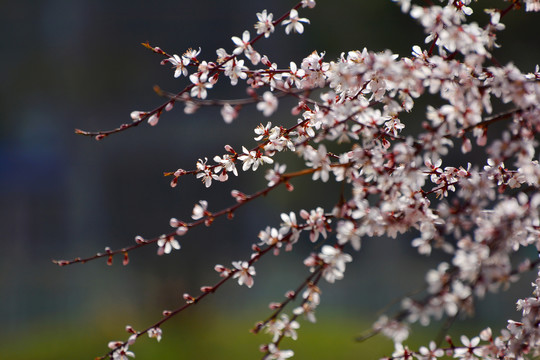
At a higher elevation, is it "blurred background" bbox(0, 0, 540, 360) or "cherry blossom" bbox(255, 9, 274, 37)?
"blurred background" bbox(0, 0, 540, 360)

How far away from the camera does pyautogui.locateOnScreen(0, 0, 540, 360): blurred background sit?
4.25 m

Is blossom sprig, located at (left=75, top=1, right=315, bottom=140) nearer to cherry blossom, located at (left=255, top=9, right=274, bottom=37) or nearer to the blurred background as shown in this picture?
cherry blossom, located at (left=255, top=9, right=274, bottom=37)

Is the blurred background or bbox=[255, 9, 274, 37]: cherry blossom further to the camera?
the blurred background

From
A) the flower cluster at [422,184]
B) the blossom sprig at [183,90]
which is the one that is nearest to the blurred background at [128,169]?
the blossom sprig at [183,90]

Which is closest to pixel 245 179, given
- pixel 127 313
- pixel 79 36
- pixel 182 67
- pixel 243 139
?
pixel 243 139

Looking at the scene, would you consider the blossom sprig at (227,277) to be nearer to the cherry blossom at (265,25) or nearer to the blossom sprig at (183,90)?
the blossom sprig at (183,90)

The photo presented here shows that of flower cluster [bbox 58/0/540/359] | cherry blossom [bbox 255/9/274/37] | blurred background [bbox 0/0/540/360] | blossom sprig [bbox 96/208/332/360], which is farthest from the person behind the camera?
blurred background [bbox 0/0/540/360]

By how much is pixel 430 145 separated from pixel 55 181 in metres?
4.62

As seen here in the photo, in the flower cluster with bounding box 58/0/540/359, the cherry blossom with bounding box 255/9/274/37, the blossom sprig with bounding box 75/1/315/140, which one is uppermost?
the cherry blossom with bounding box 255/9/274/37

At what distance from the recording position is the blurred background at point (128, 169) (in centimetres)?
425

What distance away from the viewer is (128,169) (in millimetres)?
4746

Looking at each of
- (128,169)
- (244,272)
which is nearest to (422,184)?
(244,272)

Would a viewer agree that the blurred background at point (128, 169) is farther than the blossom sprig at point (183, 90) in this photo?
Yes

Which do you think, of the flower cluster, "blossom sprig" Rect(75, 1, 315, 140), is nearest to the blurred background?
"blossom sprig" Rect(75, 1, 315, 140)
